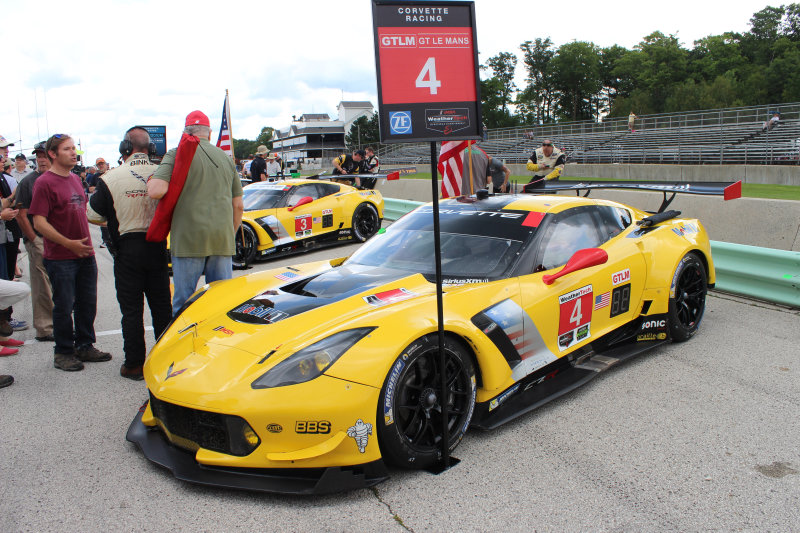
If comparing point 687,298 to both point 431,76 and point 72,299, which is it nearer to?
point 431,76

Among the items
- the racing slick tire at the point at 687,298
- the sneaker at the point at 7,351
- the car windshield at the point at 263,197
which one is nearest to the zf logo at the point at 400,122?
the racing slick tire at the point at 687,298

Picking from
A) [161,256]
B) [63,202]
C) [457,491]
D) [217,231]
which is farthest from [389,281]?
[63,202]

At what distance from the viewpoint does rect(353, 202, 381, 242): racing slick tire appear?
1073 cm

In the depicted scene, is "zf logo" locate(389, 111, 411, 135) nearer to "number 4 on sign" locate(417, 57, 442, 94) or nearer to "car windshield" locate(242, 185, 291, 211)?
"number 4 on sign" locate(417, 57, 442, 94)

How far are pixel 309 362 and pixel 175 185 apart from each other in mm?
2178

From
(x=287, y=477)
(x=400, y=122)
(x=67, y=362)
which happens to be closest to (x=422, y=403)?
(x=287, y=477)

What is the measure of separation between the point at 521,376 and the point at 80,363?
3.37 m

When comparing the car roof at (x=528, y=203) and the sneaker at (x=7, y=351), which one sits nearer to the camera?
the car roof at (x=528, y=203)

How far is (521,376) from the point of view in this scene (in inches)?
136

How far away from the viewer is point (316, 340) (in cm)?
286

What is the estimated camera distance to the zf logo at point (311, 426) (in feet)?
8.61

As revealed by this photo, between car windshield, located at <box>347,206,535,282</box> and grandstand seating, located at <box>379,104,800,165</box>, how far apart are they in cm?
1836

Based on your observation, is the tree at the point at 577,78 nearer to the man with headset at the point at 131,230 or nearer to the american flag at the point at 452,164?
the american flag at the point at 452,164

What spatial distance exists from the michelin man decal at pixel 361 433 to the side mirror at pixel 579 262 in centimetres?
158
